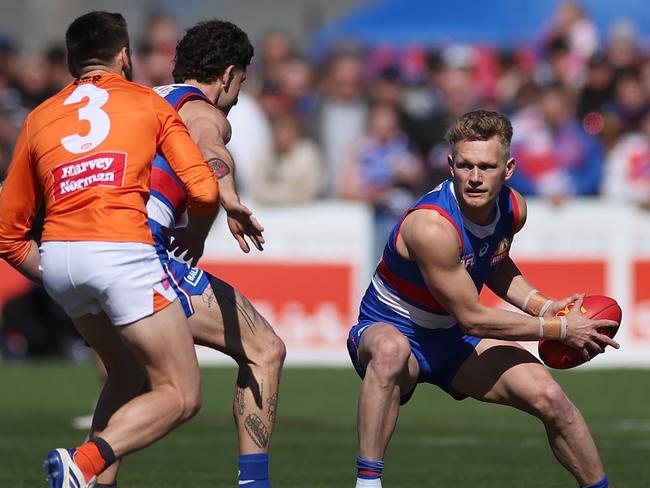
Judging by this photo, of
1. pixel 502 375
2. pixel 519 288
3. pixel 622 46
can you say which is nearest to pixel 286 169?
pixel 622 46

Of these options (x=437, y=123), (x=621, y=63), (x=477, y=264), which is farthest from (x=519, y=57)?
(x=477, y=264)

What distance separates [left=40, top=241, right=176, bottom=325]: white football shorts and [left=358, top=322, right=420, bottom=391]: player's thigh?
1124 millimetres

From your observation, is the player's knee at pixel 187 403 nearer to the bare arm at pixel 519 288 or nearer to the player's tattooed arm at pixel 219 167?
the player's tattooed arm at pixel 219 167

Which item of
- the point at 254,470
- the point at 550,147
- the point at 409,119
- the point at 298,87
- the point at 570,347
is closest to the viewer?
the point at 254,470

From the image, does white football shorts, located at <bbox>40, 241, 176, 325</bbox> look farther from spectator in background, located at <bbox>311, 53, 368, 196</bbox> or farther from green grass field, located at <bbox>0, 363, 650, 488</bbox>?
spectator in background, located at <bbox>311, 53, 368, 196</bbox>

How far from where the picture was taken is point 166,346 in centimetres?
611

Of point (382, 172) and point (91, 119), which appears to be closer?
point (91, 119)

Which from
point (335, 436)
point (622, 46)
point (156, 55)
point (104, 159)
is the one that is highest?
point (622, 46)

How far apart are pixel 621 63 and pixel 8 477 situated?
1058cm

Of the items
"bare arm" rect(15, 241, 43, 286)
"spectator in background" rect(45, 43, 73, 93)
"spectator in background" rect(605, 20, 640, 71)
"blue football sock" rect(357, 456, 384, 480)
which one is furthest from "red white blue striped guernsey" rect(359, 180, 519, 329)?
"spectator in background" rect(605, 20, 640, 71)

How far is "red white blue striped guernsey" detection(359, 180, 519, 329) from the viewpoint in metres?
6.88

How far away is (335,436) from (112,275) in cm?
440

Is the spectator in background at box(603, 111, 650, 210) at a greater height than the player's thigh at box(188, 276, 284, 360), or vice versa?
the spectator in background at box(603, 111, 650, 210)

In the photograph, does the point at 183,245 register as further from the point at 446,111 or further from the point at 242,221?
the point at 446,111
